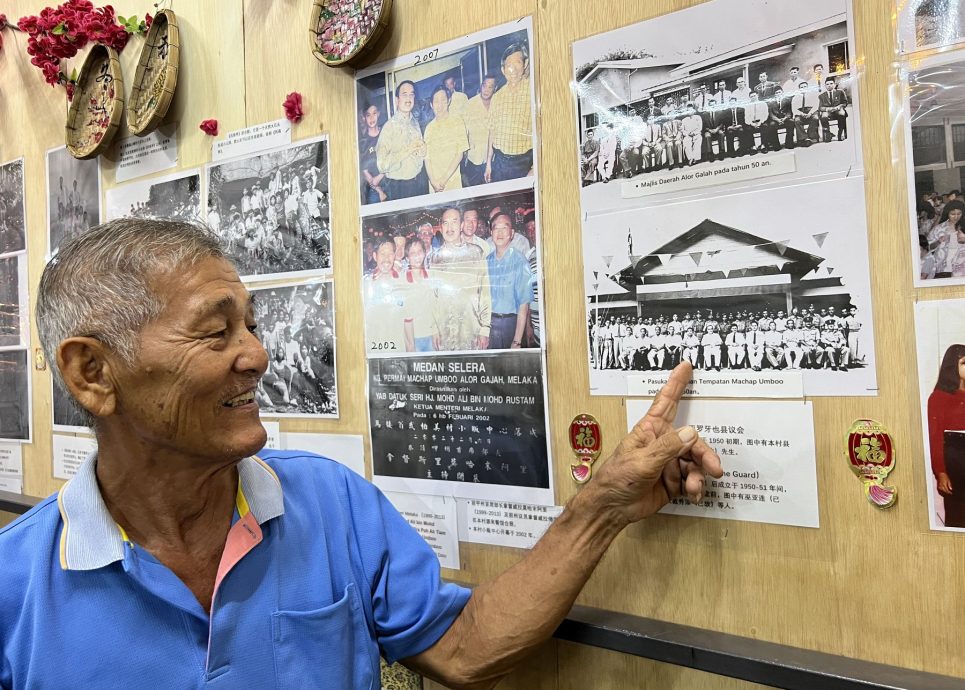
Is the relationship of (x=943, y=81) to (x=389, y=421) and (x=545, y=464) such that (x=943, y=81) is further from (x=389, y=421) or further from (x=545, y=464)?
(x=389, y=421)

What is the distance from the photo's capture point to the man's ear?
0.95m

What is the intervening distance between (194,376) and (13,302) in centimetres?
167

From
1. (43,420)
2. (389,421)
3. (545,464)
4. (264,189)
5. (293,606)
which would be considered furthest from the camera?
(43,420)

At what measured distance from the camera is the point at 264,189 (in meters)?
1.58

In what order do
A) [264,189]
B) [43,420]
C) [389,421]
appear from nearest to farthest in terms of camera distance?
1. [389,421]
2. [264,189]
3. [43,420]

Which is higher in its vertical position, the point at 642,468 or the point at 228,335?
the point at 228,335

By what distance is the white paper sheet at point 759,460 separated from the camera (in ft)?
3.28

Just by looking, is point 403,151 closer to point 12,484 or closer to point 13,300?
point 13,300

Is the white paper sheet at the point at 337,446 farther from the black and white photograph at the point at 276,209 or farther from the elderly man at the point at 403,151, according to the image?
the elderly man at the point at 403,151

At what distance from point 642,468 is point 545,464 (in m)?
0.27

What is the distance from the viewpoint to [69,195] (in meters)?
2.01

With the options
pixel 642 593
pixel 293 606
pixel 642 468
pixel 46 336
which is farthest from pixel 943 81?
pixel 46 336

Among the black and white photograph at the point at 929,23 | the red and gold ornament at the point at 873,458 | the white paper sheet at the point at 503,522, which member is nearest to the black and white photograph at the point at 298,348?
the white paper sheet at the point at 503,522

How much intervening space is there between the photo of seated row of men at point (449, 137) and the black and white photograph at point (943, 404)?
655mm
